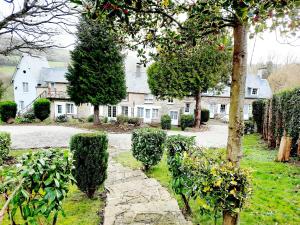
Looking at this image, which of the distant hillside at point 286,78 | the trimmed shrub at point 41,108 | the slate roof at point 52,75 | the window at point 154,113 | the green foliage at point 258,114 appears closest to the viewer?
the green foliage at point 258,114

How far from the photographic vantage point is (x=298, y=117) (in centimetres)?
916

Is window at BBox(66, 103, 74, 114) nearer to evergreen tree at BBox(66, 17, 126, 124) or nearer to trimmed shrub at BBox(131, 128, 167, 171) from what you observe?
evergreen tree at BBox(66, 17, 126, 124)

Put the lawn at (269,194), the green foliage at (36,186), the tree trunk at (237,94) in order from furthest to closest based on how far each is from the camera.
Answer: the lawn at (269,194), the tree trunk at (237,94), the green foliage at (36,186)

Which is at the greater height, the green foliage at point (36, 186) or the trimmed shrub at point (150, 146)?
the green foliage at point (36, 186)

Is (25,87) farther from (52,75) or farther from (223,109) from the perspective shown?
(223,109)

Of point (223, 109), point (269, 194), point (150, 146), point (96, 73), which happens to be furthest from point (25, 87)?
point (269, 194)

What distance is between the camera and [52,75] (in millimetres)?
33719

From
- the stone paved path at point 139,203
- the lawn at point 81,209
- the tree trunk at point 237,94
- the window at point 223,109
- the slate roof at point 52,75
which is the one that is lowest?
the lawn at point 81,209

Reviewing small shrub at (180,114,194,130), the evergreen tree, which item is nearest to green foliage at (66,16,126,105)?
the evergreen tree

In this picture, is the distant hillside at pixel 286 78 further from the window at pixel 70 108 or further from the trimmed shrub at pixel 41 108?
the trimmed shrub at pixel 41 108

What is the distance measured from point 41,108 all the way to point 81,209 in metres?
22.3

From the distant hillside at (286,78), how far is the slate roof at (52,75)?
30.0 metres

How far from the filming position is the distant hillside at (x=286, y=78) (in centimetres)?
3425

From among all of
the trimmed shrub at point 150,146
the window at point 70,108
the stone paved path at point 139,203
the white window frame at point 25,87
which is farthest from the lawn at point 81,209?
the white window frame at point 25,87
